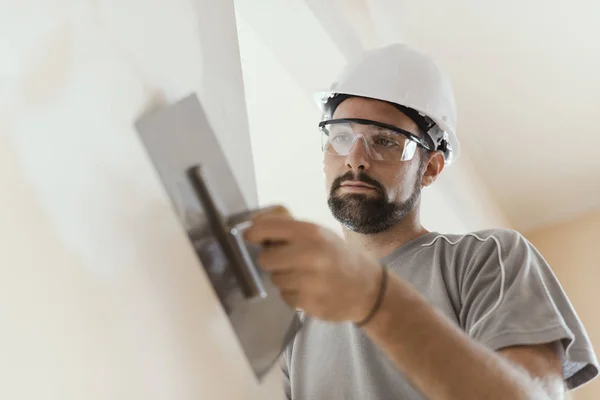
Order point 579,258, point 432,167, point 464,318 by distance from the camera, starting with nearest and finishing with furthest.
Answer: point 464,318, point 432,167, point 579,258

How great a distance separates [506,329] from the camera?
0.84m

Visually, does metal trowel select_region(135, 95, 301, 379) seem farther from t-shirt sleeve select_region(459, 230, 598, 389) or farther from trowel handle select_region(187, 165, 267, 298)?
t-shirt sleeve select_region(459, 230, 598, 389)

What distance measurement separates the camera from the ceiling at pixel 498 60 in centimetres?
156

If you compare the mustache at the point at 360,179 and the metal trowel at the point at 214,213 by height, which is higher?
the metal trowel at the point at 214,213

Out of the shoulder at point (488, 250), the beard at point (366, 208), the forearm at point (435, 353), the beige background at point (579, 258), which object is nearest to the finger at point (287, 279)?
the forearm at point (435, 353)

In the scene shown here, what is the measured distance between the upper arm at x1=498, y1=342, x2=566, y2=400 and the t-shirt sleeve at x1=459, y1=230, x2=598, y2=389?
1cm

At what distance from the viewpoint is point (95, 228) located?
498 mm

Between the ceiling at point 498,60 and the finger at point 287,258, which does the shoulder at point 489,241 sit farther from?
the ceiling at point 498,60

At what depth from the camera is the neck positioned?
1213 mm

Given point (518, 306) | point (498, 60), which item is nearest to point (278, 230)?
point (518, 306)

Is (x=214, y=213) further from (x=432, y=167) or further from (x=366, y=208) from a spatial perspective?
(x=432, y=167)

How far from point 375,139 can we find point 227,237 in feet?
2.38

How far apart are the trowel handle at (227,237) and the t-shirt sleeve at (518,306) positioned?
1.48 ft

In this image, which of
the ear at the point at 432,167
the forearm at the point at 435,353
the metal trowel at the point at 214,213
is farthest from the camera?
the ear at the point at 432,167
